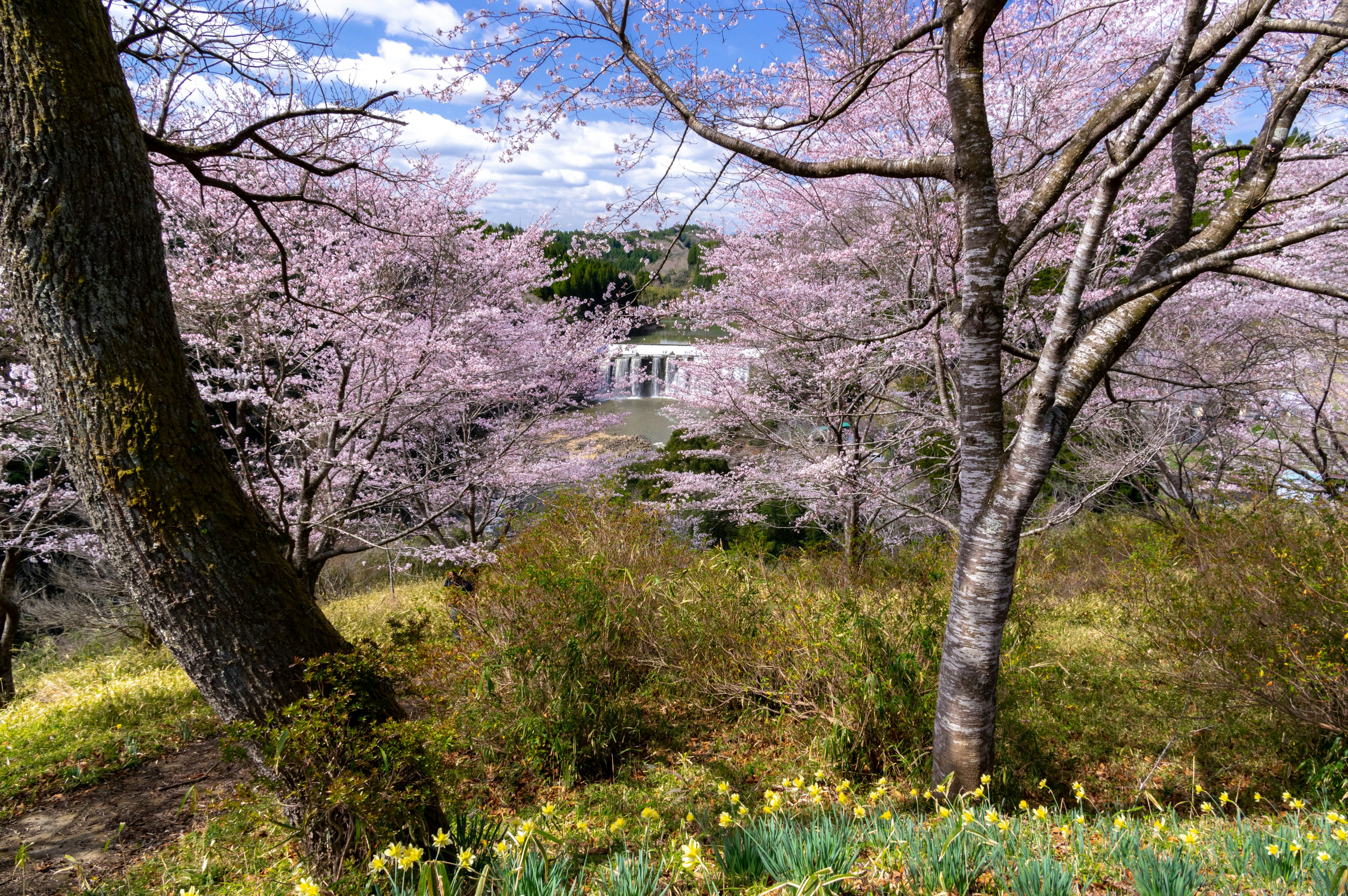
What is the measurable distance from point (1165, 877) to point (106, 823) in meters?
5.11

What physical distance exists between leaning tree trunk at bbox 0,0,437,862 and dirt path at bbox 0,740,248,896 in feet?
6.01

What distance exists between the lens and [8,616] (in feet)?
20.4

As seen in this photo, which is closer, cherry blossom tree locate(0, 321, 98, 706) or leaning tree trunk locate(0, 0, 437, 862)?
leaning tree trunk locate(0, 0, 437, 862)

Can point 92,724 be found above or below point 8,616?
below

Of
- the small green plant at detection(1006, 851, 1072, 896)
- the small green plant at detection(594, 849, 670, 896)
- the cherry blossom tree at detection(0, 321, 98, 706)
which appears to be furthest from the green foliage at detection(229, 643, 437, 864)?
the cherry blossom tree at detection(0, 321, 98, 706)

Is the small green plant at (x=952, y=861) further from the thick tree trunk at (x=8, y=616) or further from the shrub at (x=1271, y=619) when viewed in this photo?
the thick tree trunk at (x=8, y=616)

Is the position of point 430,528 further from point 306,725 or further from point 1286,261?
point 1286,261

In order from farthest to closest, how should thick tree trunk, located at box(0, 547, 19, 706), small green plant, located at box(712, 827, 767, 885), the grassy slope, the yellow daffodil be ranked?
1. thick tree trunk, located at box(0, 547, 19, 706)
2. the grassy slope
3. small green plant, located at box(712, 827, 767, 885)
4. the yellow daffodil

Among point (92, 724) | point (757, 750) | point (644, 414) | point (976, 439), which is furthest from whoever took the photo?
point (644, 414)

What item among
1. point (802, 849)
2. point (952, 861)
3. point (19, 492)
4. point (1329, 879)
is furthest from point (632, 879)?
point (19, 492)

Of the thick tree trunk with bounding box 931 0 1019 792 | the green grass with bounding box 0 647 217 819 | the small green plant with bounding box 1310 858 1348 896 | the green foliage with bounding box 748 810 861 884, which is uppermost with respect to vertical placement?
the thick tree trunk with bounding box 931 0 1019 792

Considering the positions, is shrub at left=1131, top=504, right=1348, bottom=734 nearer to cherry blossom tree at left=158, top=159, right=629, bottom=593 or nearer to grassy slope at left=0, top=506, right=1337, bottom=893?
grassy slope at left=0, top=506, right=1337, bottom=893

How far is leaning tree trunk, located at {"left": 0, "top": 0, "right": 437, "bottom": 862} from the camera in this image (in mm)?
2082

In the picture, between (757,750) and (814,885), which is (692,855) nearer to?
(814,885)
